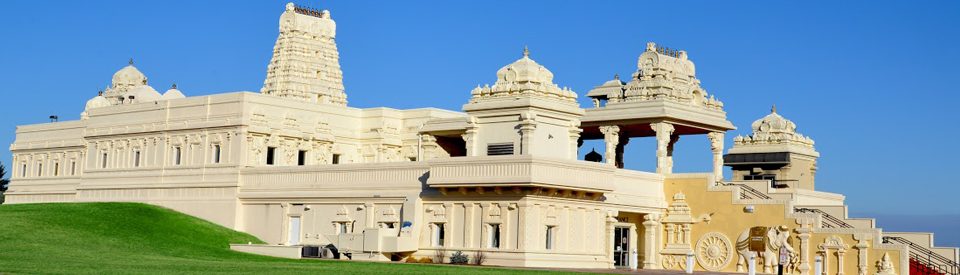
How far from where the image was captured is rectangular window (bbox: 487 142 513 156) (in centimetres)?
5178

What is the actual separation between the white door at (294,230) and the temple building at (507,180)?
73 millimetres

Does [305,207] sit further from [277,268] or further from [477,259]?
[277,268]

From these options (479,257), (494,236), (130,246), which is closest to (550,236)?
(494,236)

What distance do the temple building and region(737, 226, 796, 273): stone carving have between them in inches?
3.5

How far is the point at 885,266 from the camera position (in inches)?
1889

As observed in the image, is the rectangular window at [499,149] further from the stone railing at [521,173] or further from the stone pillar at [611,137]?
the stone pillar at [611,137]

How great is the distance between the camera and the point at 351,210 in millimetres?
55125

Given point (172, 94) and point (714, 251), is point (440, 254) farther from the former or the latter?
point (172, 94)

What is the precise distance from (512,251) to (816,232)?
12.2 meters

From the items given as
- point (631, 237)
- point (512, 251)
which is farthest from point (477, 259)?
point (631, 237)

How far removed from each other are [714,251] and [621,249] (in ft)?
12.9

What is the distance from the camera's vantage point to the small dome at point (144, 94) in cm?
7669

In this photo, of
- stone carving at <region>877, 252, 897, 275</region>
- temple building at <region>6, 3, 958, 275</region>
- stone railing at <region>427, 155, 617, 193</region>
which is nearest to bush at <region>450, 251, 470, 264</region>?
temple building at <region>6, 3, 958, 275</region>

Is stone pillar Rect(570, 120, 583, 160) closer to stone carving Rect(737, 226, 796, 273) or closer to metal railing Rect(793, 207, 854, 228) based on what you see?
stone carving Rect(737, 226, 796, 273)
